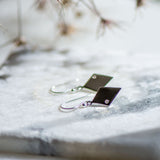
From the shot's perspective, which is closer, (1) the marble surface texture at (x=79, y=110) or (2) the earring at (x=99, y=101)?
(1) the marble surface texture at (x=79, y=110)

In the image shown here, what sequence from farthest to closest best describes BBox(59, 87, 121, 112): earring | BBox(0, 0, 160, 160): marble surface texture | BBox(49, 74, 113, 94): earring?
BBox(49, 74, 113, 94): earring < BBox(59, 87, 121, 112): earring < BBox(0, 0, 160, 160): marble surface texture

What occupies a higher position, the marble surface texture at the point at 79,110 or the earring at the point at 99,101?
the earring at the point at 99,101

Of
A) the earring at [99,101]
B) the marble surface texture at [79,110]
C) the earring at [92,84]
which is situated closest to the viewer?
the marble surface texture at [79,110]

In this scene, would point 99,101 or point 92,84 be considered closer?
point 99,101

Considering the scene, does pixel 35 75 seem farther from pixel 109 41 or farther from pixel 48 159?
pixel 109 41

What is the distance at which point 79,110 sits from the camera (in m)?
0.87

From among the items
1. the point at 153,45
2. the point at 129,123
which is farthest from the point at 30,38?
the point at 129,123

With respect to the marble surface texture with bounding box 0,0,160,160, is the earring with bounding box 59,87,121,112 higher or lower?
higher

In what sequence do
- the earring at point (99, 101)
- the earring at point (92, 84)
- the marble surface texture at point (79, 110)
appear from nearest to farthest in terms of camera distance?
the marble surface texture at point (79, 110), the earring at point (99, 101), the earring at point (92, 84)

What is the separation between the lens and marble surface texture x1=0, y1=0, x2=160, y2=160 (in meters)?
0.72

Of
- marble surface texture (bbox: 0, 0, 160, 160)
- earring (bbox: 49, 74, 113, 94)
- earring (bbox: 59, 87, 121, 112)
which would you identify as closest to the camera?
marble surface texture (bbox: 0, 0, 160, 160)

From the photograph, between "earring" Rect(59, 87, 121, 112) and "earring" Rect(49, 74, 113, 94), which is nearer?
"earring" Rect(59, 87, 121, 112)

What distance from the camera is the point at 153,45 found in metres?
1.60

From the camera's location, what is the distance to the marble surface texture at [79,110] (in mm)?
720
